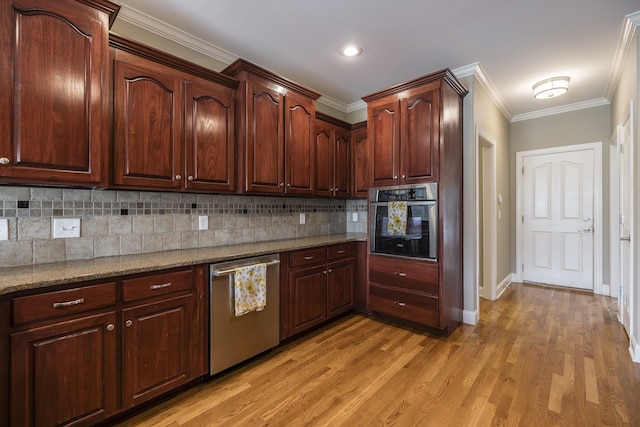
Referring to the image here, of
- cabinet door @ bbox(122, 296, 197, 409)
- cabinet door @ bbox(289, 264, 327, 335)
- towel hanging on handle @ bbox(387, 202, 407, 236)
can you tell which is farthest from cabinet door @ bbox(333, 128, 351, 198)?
cabinet door @ bbox(122, 296, 197, 409)

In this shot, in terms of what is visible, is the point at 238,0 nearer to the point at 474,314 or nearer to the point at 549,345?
the point at 474,314

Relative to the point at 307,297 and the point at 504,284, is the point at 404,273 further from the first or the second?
the point at 504,284

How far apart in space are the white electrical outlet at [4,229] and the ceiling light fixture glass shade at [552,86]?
491 centimetres

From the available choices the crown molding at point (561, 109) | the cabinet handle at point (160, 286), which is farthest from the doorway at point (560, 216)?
the cabinet handle at point (160, 286)

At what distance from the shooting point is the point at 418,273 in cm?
285

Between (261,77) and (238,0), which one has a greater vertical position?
(238,0)

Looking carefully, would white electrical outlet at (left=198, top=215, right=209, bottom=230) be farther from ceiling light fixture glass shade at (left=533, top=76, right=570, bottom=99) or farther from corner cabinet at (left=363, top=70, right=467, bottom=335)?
ceiling light fixture glass shade at (left=533, top=76, right=570, bottom=99)

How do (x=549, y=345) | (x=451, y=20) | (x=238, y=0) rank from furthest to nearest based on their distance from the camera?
(x=549, y=345), (x=451, y=20), (x=238, y=0)

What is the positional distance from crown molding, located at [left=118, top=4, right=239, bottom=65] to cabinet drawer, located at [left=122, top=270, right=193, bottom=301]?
194cm

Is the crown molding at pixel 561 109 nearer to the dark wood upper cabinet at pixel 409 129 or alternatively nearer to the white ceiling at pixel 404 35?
the white ceiling at pixel 404 35

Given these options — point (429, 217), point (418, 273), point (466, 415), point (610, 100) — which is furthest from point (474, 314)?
point (610, 100)

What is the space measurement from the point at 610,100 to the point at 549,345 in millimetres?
3466

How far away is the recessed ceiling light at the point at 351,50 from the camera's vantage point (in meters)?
2.75

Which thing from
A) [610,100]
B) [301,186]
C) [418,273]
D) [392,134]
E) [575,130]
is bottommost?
[418,273]
